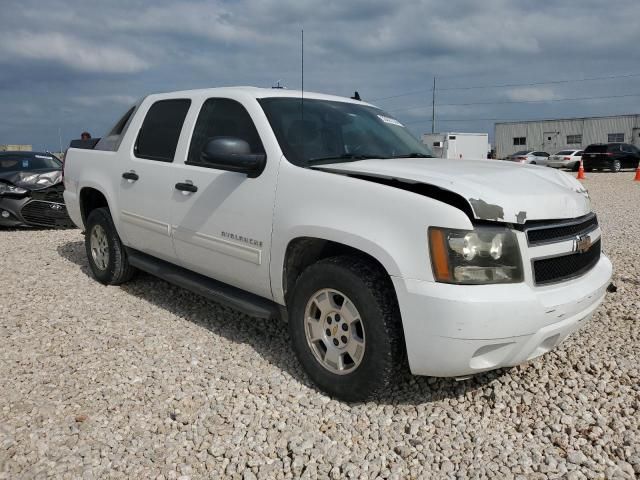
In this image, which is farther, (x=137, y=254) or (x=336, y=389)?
(x=137, y=254)

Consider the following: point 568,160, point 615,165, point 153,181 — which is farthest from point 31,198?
point 568,160

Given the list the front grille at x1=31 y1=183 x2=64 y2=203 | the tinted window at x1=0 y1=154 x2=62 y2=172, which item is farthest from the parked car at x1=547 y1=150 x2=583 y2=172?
the front grille at x1=31 y1=183 x2=64 y2=203

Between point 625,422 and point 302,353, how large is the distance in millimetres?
1793

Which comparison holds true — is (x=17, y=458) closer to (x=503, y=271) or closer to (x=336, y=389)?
(x=336, y=389)

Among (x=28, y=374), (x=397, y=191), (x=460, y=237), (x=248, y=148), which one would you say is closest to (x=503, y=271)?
(x=460, y=237)

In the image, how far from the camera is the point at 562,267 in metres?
2.79

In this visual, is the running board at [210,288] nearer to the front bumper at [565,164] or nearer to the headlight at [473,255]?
the headlight at [473,255]

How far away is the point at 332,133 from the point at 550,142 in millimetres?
46376

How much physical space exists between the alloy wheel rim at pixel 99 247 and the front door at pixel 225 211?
151cm

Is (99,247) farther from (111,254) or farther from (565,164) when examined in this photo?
(565,164)

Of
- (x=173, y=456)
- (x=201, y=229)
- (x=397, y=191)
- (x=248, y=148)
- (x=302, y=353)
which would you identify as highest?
(x=248, y=148)

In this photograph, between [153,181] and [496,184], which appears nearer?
[496,184]

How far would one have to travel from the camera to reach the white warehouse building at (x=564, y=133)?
41.9 metres

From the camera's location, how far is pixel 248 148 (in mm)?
3262
